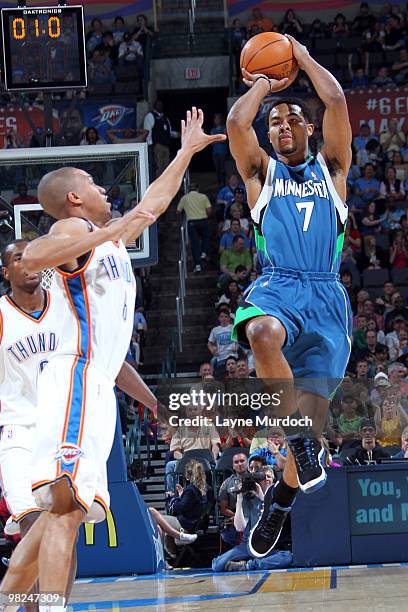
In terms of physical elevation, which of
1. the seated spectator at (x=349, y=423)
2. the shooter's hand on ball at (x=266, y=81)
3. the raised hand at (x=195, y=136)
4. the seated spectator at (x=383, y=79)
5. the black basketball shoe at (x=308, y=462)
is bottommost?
the seated spectator at (x=349, y=423)

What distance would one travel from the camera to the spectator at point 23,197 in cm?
1066

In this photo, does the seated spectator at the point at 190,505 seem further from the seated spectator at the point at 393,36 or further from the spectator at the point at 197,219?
the seated spectator at the point at 393,36

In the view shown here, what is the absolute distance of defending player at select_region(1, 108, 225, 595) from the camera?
16.1 ft

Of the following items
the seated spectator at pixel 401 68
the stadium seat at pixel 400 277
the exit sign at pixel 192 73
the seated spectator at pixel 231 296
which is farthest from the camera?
the exit sign at pixel 192 73

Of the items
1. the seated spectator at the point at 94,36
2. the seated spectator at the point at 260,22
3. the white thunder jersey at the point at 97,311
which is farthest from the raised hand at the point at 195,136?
the seated spectator at the point at 94,36

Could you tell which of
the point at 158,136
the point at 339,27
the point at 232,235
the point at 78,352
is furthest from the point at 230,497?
the point at 339,27

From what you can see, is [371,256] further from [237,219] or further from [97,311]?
[97,311]

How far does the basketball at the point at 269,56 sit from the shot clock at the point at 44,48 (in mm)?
4055

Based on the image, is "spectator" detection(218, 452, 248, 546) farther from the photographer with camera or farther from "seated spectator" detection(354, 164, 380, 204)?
"seated spectator" detection(354, 164, 380, 204)

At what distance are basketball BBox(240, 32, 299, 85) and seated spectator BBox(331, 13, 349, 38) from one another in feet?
50.1

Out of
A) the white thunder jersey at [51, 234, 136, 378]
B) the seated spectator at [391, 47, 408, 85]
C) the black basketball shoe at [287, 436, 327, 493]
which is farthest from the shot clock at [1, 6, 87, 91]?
the seated spectator at [391, 47, 408, 85]

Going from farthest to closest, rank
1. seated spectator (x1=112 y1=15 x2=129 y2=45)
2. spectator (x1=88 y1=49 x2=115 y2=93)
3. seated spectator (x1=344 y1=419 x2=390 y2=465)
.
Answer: seated spectator (x1=112 y1=15 x2=129 y2=45) → spectator (x1=88 y1=49 x2=115 y2=93) → seated spectator (x1=344 y1=419 x2=390 y2=465)

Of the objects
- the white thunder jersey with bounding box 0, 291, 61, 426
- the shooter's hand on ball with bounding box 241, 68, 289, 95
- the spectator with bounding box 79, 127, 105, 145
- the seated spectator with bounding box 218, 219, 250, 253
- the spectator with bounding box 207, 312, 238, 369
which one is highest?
the spectator with bounding box 79, 127, 105, 145

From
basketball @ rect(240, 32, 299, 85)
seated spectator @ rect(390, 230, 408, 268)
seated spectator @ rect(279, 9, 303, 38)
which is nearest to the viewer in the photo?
basketball @ rect(240, 32, 299, 85)
